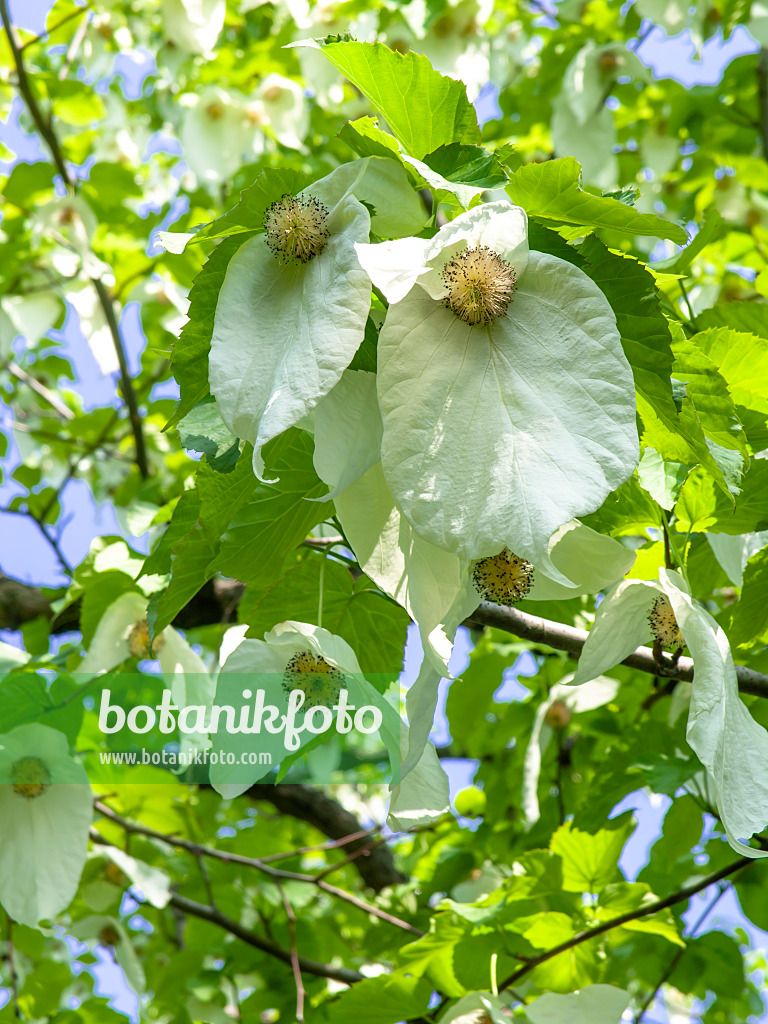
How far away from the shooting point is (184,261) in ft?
6.46

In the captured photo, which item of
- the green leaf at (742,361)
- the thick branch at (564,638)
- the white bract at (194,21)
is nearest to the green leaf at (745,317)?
the green leaf at (742,361)

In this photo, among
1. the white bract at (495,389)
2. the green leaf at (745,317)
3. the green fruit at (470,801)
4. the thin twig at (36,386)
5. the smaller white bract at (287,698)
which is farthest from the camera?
the thin twig at (36,386)

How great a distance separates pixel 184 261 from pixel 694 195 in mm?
1434

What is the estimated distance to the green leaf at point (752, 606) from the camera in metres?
0.81

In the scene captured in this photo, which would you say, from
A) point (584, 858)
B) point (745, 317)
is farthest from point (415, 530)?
point (584, 858)

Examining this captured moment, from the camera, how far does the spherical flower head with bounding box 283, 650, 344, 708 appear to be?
76 centimetres

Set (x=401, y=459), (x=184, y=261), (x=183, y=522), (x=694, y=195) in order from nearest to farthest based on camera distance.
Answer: (x=401, y=459) < (x=183, y=522) < (x=184, y=261) < (x=694, y=195)

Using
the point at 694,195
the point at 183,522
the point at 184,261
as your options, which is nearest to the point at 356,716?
the point at 183,522

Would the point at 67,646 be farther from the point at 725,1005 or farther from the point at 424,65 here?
the point at 725,1005

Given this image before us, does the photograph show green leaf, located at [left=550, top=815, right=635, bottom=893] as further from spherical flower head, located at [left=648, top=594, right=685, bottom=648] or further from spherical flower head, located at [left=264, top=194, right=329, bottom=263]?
spherical flower head, located at [left=264, top=194, right=329, bottom=263]

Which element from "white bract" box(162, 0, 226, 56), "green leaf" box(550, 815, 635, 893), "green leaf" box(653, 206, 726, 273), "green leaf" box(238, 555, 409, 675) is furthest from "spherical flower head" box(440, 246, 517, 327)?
"white bract" box(162, 0, 226, 56)

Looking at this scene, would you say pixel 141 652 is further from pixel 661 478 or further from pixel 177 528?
pixel 661 478

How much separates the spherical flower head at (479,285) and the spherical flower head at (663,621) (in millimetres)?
268

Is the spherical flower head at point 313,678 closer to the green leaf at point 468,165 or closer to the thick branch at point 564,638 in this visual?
the thick branch at point 564,638
